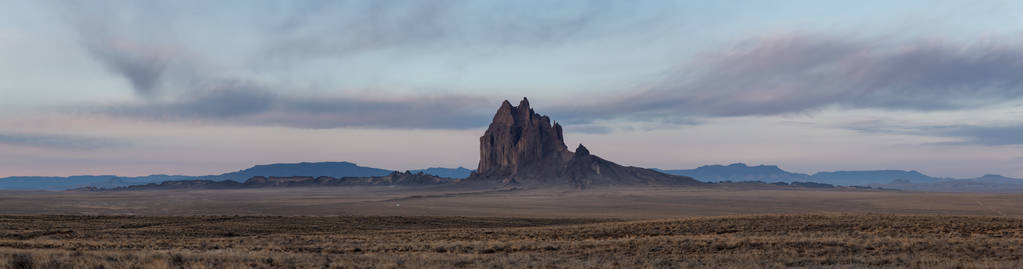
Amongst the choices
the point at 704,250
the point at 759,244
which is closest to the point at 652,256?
the point at 704,250

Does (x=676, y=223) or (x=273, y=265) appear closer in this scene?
(x=273, y=265)

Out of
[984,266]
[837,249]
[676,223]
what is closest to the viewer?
[984,266]

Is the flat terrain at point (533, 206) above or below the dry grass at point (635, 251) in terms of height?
below

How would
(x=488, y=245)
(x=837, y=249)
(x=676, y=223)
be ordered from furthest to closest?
(x=676, y=223) < (x=488, y=245) < (x=837, y=249)

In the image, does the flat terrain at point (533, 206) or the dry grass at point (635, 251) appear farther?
the flat terrain at point (533, 206)

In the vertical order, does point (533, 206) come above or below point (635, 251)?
below

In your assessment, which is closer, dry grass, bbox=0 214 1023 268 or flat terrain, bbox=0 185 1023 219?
dry grass, bbox=0 214 1023 268

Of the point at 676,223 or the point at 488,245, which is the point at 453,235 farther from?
the point at 676,223

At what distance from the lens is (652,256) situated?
56.0 ft

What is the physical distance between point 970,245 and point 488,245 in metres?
14.6

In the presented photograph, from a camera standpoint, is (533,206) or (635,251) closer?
(635,251)

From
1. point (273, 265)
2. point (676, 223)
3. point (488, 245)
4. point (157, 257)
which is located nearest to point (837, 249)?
point (488, 245)

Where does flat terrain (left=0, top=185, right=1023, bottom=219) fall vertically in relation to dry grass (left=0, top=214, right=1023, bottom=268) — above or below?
below

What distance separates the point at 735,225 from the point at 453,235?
44.4ft
